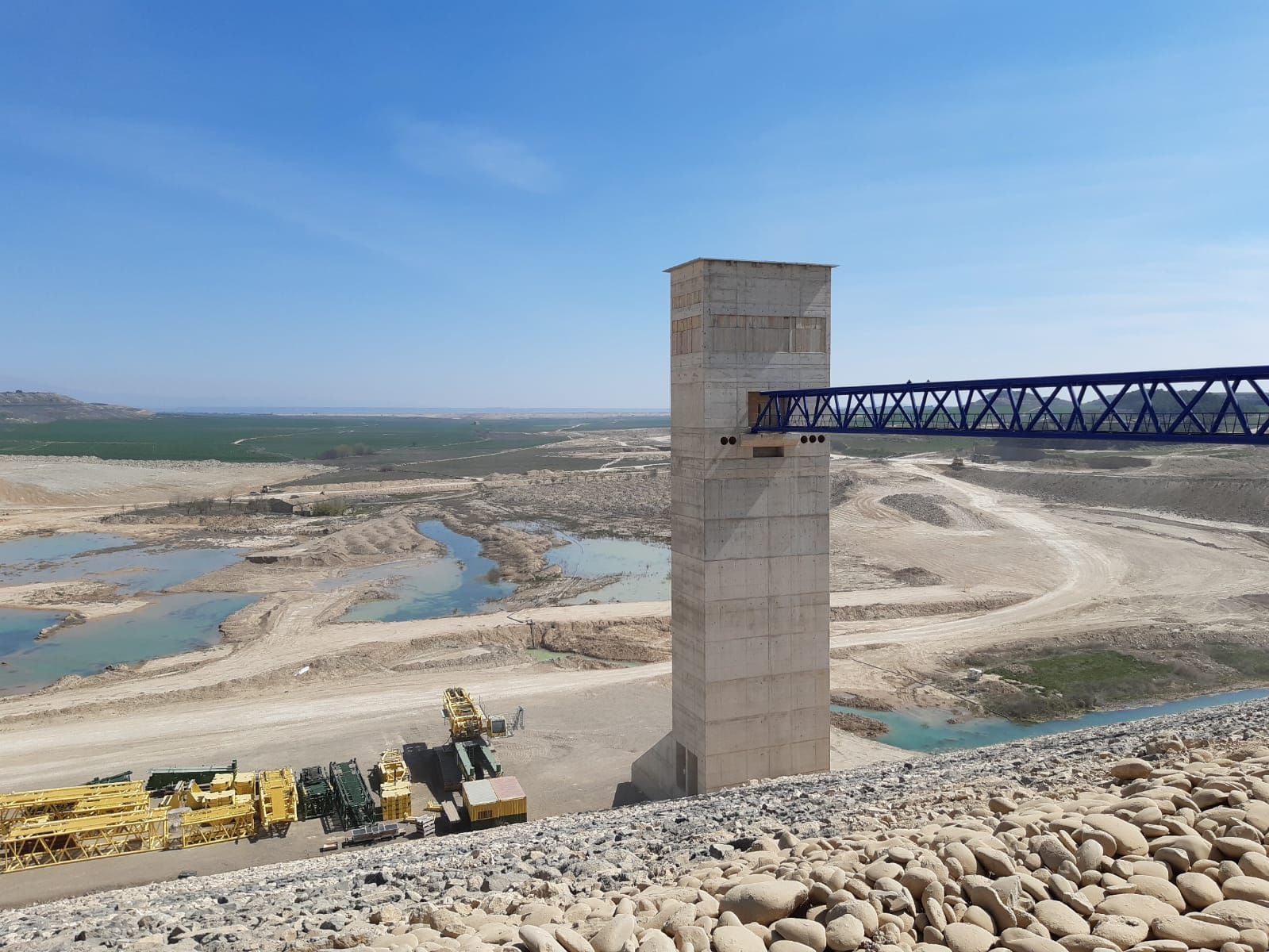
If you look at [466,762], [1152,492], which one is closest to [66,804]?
[466,762]

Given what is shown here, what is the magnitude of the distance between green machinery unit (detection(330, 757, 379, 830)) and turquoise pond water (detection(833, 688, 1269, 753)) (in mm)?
16758

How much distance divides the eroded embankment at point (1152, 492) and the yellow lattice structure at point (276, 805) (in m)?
68.8

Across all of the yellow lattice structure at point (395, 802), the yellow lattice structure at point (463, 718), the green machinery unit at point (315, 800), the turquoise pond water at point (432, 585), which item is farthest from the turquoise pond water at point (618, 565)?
the yellow lattice structure at point (395, 802)

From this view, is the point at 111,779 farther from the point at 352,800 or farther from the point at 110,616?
the point at 110,616

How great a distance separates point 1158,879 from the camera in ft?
25.0

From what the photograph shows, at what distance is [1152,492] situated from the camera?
71.2 metres

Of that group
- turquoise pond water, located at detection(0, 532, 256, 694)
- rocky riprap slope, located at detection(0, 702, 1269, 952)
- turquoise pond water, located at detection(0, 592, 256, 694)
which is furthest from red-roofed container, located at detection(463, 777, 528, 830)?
turquoise pond water, located at detection(0, 532, 256, 694)

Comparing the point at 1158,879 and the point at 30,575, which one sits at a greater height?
the point at 1158,879

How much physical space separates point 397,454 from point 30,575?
336 ft

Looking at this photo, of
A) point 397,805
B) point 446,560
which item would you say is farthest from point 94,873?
point 446,560

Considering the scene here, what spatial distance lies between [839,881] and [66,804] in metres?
20.2

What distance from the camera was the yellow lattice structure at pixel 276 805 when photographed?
778 inches

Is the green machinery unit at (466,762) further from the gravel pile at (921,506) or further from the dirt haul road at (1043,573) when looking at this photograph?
the gravel pile at (921,506)

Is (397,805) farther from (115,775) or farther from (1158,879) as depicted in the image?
(1158,879)
